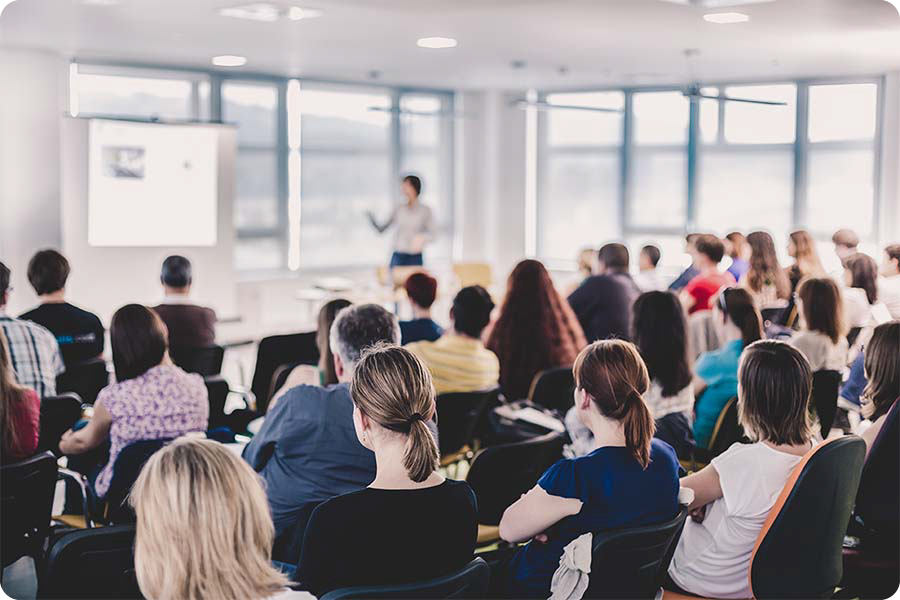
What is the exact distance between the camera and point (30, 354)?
4555 millimetres

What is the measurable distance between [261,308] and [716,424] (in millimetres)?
7266

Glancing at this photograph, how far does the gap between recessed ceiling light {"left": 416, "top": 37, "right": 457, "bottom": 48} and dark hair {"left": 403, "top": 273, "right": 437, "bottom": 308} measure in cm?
323

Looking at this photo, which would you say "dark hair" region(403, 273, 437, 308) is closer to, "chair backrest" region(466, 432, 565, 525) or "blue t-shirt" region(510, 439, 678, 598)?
"chair backrest" region(466, 432, 565, 525)

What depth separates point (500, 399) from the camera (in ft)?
16.0

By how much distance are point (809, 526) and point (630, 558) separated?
0.65m

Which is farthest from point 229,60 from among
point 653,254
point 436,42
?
point 653,254

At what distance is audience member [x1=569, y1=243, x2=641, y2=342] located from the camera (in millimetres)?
6297

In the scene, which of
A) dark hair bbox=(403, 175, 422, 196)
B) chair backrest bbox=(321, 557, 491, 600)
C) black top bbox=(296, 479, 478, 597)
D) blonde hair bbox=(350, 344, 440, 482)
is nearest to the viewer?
chair backrest bbox=(321, 557, 491, 600)

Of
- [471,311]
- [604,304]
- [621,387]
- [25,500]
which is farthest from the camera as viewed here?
[604,304]

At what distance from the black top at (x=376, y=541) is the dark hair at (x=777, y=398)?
1.14 m

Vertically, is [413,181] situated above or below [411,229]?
above

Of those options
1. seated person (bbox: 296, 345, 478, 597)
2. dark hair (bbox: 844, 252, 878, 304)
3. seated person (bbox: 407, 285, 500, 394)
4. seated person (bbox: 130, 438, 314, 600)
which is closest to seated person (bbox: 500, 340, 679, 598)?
seated person (bbox: 296, 345, 478, 597)

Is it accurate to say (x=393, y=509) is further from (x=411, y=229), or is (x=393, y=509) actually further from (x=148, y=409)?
(x=411, y=229)

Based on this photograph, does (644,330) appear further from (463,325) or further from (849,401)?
(849,401)
